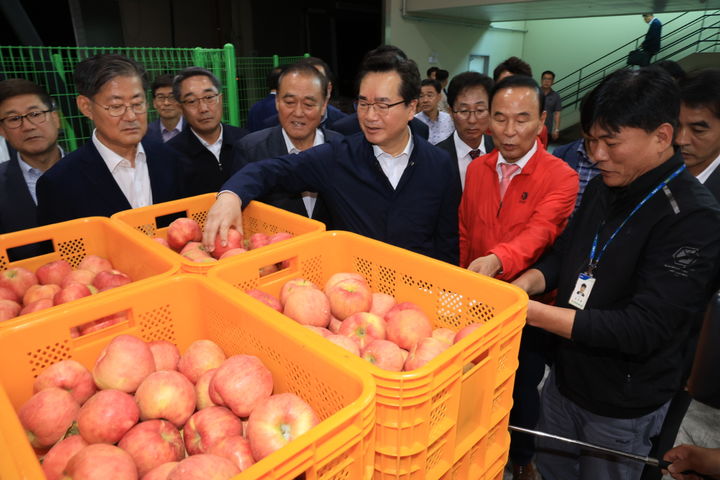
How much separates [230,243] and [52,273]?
0.63m

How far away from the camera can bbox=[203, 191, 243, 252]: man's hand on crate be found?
1740 millimetres

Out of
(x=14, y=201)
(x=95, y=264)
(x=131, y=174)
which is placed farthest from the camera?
(x=14, y=201)

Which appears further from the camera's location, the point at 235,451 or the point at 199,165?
the point at 199,165

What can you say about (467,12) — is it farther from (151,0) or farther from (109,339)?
(109,339)

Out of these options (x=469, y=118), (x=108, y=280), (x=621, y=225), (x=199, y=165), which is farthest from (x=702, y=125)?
(x=199, y=165)

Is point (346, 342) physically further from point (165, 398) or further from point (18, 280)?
point (18, 280)

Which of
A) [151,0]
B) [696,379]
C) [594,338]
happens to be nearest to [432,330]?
[594,338]

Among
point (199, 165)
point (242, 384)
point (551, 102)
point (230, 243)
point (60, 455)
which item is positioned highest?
point (551, 102)

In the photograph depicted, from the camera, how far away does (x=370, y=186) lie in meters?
2.12

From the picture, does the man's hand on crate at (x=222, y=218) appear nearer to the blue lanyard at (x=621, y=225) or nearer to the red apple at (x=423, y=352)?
the red apple at (x=423, y=352)

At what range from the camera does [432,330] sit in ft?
4.63

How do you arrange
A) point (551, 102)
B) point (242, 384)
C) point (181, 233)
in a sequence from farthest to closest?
point (551, 102)
point (181, 233)
point (242, 384)

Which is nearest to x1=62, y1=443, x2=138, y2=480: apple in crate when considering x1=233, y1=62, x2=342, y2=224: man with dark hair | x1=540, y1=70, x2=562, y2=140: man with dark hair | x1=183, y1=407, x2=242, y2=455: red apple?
x1=183, y1=407, x2=242, y2=455: red apple

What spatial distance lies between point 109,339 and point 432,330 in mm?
954
